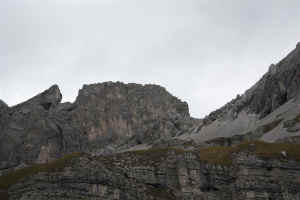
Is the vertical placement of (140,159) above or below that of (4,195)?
above

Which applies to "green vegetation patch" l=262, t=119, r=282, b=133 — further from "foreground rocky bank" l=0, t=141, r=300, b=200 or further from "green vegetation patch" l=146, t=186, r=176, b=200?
"green vegetation patch" l=146, t=186, r=176, b=200

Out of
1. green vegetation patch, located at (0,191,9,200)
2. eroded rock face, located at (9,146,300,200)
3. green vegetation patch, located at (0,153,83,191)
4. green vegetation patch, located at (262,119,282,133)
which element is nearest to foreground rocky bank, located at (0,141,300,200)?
eroded rock face, located at (9,146,300,200)

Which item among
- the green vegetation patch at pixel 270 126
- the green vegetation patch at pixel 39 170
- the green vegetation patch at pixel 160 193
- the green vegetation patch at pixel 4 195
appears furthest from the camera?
the green vegetation patch at pixel 270 126

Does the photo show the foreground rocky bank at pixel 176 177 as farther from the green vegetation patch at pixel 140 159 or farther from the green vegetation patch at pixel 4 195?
the green vegetation patch at pixel 4 195

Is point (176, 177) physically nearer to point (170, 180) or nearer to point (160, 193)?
point (170, 180)

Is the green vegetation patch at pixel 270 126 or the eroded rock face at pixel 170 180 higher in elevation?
the green vegetation patch at pixel 270 126

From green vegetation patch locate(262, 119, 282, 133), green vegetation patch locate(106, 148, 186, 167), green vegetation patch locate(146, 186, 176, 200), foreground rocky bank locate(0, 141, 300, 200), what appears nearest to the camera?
foreground rocky bank locate(0, 141, 300, 200)

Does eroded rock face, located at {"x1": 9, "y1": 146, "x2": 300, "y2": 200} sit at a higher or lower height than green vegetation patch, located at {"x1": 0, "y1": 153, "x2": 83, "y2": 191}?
lower

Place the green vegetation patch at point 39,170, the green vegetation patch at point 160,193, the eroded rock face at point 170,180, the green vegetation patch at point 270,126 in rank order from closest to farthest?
1. the eroded rock face at point 170,180
2. the green vegetation patch at point 160,193
3. the green vegetation patch at point 39,170
4. the green vegetation patch at point 270,126

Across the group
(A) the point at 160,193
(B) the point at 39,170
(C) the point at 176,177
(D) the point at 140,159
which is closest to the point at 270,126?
(D) the point at 140,159

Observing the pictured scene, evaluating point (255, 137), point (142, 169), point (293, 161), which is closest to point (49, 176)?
point (142, 169)

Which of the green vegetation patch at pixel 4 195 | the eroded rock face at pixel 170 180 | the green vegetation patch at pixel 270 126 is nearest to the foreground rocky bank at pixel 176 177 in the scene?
the eroded rock face at pixel 170 180

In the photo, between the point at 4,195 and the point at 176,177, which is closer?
the point at 176,177

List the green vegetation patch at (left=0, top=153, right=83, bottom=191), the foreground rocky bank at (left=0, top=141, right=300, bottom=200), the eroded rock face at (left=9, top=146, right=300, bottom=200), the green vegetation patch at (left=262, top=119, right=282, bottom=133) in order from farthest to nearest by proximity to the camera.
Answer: the green vegetation patch at (left=262, top=119, right=282, bottom=133) → the green vegetation patch at (left=0, top=153, right=83, bottom=191) → the foreground rocky bank at (left=0, top=141, right=300, bottom=200) → the eroded rock face at (left=9, top=146, right=300, bottom=200)
